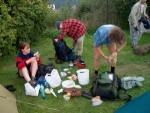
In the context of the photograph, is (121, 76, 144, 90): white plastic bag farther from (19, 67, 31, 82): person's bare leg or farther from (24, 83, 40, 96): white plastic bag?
(19, 67, 31, 82): person's bare leg

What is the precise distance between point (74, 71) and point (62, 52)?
26.1 inches

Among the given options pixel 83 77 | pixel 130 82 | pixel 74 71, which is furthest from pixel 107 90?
pixel 74 71

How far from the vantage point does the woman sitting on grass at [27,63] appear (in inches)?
277

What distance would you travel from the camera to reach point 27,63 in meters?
7.12

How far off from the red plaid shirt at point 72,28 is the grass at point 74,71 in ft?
2.42

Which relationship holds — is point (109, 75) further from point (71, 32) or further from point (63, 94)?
point (71, 32)

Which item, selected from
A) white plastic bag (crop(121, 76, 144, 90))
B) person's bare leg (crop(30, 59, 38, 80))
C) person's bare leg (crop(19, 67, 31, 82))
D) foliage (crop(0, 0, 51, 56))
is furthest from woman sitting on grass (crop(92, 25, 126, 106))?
foliage (crop(0, 0, 51, 56))

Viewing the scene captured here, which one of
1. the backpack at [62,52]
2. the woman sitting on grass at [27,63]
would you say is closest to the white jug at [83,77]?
the woman sitting on grass at [27,63]

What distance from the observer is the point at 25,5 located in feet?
28.9

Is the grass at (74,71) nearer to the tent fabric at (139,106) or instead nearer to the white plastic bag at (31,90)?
the white plastic bag at (31,90)

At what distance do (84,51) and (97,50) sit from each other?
2.28m

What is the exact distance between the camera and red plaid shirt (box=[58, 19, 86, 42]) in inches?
313

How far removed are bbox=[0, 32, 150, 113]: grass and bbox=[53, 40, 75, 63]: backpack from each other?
0.63ft

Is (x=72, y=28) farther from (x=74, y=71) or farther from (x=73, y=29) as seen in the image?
(x=74, y=71)
